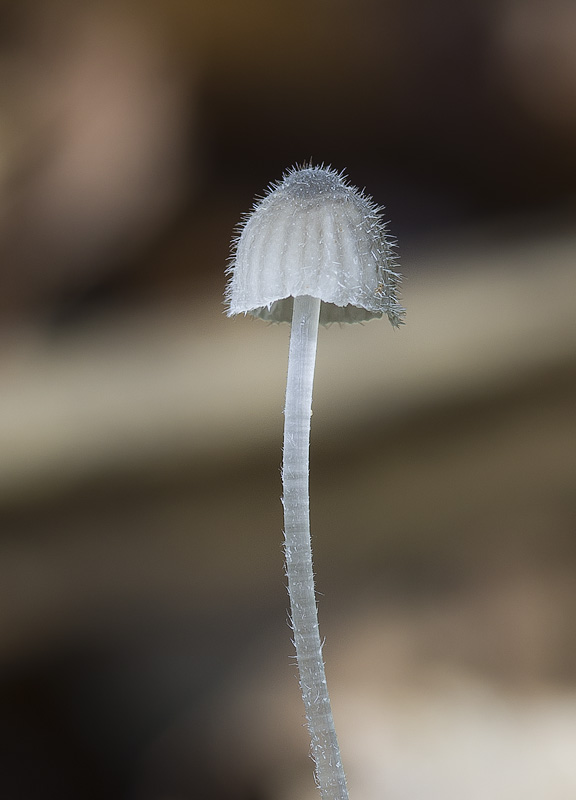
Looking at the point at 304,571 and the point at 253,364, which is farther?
the point at 253,364

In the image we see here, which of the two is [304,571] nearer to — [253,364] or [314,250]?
[314,250]

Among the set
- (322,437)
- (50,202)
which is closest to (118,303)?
(50,202)

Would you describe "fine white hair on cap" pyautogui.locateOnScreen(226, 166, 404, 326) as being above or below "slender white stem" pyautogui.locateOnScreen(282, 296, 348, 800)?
above

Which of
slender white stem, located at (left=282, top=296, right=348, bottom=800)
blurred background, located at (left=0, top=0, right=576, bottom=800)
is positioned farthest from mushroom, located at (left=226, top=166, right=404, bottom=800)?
blurred background, located at (left=0, top=0, right=576, bottom=800)

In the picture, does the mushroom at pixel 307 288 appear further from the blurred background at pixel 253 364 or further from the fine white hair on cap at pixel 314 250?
the blurred background at pixel 253 364

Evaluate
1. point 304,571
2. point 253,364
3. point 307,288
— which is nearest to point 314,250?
Answer: point 307,288

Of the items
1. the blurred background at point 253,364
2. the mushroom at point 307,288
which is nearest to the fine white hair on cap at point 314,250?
the mushroom at point 307,288

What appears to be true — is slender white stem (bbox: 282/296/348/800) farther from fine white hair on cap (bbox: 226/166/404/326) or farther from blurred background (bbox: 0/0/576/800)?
blurred background (bbox: 0/0/576/800)
